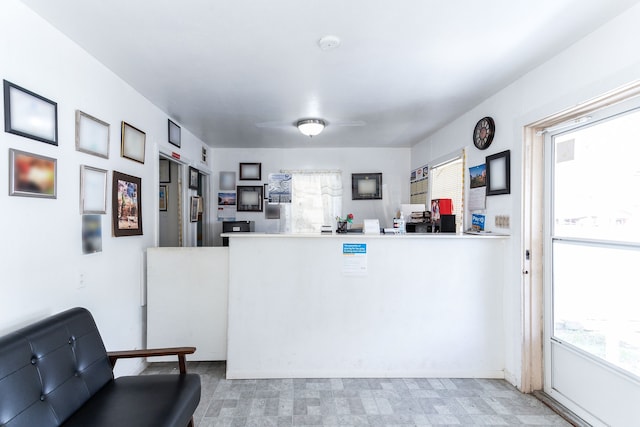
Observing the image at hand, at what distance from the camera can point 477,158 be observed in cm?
330

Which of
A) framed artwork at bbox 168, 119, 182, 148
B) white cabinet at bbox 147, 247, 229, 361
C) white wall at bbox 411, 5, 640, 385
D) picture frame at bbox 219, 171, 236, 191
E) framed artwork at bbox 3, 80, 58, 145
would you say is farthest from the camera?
picture frame at bbox 219, 171, 236, 191

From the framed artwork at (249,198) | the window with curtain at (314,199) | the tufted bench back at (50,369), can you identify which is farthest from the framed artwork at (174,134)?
the tufted bench back at (50,369)

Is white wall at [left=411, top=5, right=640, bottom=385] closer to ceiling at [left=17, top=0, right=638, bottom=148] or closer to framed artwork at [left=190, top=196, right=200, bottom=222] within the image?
ceiling at [left=17, top=0, right=638, bottom=148]

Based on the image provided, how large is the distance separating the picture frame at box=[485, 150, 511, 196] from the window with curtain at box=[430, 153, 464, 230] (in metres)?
0.57

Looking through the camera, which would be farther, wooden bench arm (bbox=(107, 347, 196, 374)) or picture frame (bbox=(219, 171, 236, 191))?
picture frame (bbox=(219, 171, 236, 191))

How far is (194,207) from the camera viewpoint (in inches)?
179

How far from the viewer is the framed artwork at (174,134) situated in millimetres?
3621

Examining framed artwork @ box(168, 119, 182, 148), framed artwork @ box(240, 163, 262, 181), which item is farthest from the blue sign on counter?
framed artwork @ box(240, 163, 262, 181)

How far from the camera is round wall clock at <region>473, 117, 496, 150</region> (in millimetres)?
3003

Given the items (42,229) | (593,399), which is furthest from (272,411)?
(593,399)

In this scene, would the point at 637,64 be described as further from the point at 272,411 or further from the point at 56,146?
the point at 56,146

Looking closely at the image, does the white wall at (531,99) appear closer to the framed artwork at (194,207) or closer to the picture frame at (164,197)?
the framed artwork at (194,207)

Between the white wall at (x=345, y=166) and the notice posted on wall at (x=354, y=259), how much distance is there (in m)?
2.66

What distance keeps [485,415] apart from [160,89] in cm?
375
